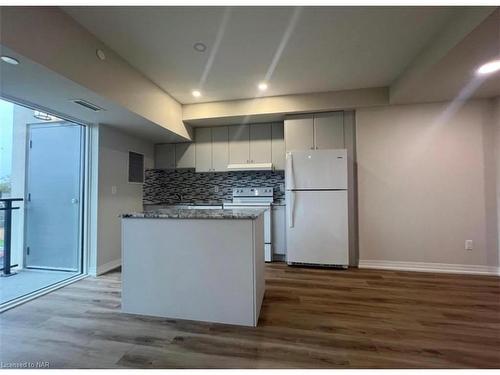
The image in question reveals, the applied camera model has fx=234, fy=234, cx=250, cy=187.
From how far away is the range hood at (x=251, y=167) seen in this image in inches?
153

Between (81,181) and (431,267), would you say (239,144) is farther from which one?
(431,267)

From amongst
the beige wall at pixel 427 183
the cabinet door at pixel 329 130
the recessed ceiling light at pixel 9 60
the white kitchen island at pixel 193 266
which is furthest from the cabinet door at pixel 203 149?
the recessed ceiling light at pixel 9 60

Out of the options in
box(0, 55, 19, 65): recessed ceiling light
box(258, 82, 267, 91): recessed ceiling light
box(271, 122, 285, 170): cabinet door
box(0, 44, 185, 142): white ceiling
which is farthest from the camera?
box(271, 122, 285, 170): cabinet door

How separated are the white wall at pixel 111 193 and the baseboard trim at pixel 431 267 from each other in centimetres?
359

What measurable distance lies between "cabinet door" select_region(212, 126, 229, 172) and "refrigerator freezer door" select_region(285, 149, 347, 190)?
1.23 m

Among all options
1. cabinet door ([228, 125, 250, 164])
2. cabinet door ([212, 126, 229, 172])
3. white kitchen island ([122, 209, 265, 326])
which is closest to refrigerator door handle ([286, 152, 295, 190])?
cabinet door ([228, 125, 250, 164])

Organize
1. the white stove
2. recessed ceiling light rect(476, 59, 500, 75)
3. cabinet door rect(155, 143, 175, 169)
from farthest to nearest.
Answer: cabinet door rect(155, 143, 175, 169) < the white stove < recessed ceiling light rect(476, 59, 500, 75)

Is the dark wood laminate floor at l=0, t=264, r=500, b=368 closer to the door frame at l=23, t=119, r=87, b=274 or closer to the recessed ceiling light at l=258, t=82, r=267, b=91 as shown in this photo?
the door frame at l=23, t=119, r=87, b=274

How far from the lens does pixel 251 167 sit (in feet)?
12.9

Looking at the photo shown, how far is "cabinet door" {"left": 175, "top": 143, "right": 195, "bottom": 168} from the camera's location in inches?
170

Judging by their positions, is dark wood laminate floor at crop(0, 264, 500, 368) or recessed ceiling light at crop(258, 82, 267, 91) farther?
recessed ceiling light at crop(258, 82, 267, 91)

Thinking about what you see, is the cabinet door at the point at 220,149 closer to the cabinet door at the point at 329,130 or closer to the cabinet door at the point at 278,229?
the cabinet door at the point at 278,229

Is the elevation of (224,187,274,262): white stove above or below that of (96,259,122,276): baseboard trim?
above
